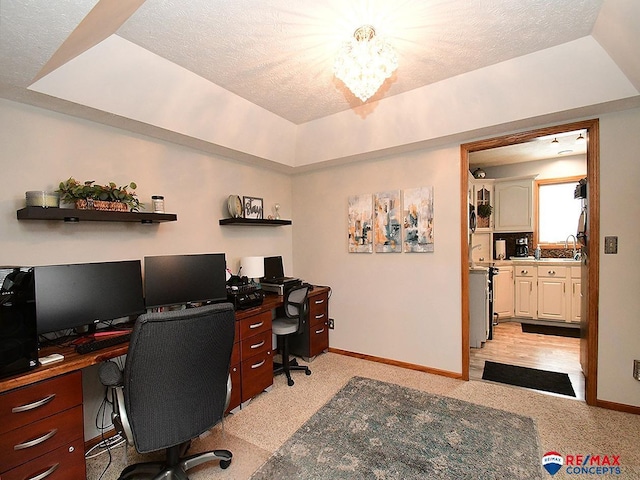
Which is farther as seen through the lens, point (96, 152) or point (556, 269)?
point (556, 269)

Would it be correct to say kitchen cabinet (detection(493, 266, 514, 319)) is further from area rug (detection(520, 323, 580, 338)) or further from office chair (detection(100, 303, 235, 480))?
office chair (detection(100, 303, 235, 480))

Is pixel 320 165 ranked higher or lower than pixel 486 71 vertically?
lower

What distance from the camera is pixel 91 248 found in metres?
2.25

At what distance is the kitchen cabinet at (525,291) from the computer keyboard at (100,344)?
17.9ft

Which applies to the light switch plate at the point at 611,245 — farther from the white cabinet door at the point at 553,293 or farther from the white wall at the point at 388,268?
the white cabinet door at the point at 553,293

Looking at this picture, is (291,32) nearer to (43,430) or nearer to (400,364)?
(43,430)

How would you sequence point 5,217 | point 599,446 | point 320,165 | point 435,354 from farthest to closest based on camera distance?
point 320,165 → point 435,354 → point 599,446 → point 5,217

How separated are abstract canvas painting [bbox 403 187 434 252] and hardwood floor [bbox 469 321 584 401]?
57.4 inches

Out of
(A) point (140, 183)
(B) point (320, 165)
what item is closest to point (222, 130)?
(A) point (140, 183)

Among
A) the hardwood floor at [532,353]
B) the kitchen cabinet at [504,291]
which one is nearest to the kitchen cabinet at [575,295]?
the hardwood floor at [532,353]

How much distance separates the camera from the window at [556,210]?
5.05 m

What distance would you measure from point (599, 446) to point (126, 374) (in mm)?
2972

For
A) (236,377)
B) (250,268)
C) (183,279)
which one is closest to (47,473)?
(236,377)

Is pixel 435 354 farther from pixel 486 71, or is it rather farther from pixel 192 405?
pixel 486 71
